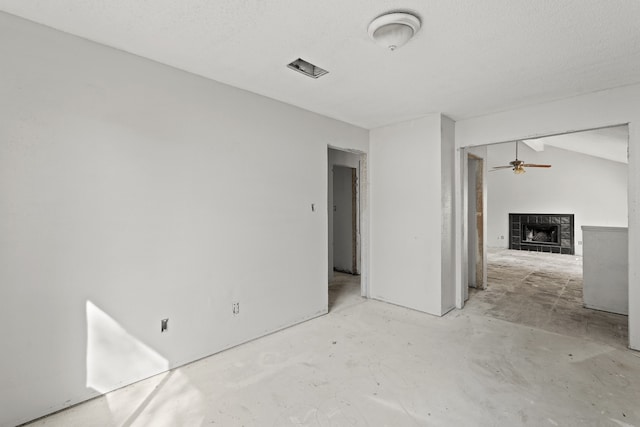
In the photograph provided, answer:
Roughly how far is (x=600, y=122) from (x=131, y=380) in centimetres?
458

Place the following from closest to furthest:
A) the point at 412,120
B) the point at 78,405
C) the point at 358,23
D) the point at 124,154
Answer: the point at 358,23 → the point at 78,405 → the point at 124,154 → the point at 412,120

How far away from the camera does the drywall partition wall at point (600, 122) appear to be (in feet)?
8.61

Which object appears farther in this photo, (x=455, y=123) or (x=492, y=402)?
(x=455, y=123)

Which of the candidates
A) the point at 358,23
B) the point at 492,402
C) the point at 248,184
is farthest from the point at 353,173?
the point at 492,402

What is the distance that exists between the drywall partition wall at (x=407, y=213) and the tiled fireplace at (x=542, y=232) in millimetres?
7223

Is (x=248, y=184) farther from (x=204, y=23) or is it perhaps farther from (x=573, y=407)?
(x=573, y=407)

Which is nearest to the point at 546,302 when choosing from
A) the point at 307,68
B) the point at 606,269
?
the point at 606,269

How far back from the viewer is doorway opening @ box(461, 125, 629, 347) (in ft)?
11.7

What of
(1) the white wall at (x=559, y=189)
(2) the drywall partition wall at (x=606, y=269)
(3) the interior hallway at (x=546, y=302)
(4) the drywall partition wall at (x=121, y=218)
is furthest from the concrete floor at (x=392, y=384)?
(1) the white wall at (x=559, y=189)

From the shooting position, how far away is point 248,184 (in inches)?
110

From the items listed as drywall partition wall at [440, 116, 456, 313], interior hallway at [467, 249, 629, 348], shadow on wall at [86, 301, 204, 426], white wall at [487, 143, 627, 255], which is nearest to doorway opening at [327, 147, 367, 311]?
drywall partition wall at [440, 116, 456, 313]

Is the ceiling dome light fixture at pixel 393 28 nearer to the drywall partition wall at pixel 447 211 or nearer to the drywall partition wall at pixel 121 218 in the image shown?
the drywall partition wall at pixel 121 218

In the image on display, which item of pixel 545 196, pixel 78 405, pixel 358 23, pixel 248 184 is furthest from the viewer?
pixel 545 196

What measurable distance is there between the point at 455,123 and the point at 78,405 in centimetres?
449
